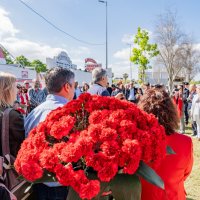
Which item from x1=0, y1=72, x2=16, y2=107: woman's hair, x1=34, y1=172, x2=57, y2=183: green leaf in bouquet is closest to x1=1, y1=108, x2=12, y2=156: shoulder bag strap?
x1=0, y1=72, x2=16, y2=107: woman's hair

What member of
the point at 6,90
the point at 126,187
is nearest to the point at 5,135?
the point at 6,90

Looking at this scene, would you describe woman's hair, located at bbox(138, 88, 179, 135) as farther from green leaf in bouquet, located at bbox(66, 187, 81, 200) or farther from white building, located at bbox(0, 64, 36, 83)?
white building, located at bbox(0, 64, 36, 83)

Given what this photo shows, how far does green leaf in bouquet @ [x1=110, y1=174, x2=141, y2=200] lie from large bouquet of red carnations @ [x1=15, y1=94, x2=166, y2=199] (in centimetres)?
3

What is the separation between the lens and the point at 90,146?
1198 millimetres

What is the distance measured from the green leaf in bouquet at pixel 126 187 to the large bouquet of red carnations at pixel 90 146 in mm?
26

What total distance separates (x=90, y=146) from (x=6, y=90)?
1477mm

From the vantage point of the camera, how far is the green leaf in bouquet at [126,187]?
121cm

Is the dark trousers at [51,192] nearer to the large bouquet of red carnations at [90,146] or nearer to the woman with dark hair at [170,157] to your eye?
the woman with dark hair at [170,157]

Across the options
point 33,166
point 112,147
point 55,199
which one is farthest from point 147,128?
point 55,199

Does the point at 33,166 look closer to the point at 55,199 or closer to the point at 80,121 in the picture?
the point at 80,121

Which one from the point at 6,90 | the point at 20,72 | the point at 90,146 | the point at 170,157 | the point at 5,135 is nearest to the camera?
the point at 90,146

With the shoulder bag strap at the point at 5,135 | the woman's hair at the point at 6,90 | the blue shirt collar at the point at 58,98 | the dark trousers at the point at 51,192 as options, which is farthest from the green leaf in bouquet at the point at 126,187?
the woman's hair at the point at 6,90

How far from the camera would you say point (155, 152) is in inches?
50.9

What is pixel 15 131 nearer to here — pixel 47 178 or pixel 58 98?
pixel 58 98
